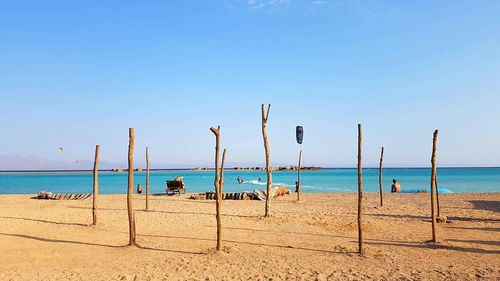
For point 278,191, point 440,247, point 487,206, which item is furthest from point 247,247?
point 278,191

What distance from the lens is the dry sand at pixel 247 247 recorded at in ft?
23.9

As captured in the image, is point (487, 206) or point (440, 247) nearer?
point (440, 247)

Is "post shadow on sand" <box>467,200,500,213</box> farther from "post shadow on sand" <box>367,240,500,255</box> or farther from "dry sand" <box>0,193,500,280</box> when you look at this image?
"post shadow on sand" <box>367,240,500,255</box>

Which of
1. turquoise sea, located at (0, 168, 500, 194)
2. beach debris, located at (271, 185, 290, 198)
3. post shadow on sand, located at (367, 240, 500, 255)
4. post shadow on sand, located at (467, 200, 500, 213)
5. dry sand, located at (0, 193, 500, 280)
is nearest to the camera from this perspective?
dry sand, located at (0, 193, 500, 280)

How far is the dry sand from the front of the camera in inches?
287

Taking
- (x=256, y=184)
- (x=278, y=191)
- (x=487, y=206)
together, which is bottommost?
(x=256, y=184)

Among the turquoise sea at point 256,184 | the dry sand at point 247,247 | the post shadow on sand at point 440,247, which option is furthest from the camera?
the turquoise sea at point 256,184

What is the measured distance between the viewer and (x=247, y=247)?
9.44 m

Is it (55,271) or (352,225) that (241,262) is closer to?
(55,271)

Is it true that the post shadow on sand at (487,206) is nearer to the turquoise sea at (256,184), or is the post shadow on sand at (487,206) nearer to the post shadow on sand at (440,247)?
the post shadow on sand at (440,247)

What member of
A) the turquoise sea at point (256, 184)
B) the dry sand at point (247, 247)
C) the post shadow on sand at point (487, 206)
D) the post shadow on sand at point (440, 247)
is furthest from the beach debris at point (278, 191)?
the post shadow on sand at point (440, 247)

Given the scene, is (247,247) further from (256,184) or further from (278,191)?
(256,184)

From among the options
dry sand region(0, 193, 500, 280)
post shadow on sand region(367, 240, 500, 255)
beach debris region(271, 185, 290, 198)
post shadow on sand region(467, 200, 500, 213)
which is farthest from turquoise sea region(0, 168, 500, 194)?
post shadow on sand region(367, 240, 500, 255)

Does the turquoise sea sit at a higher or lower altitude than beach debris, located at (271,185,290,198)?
lower
